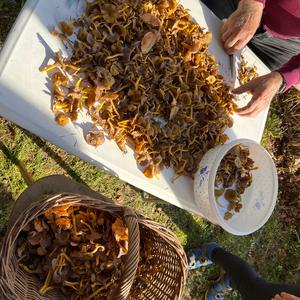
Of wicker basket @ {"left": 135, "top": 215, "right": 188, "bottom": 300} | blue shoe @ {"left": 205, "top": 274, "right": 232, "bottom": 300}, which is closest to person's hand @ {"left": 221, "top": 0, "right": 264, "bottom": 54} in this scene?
wicker basket @ {"left": 135, "top": 215, "right": 188, "bottom": 300}

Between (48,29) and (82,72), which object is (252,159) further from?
(48,29)

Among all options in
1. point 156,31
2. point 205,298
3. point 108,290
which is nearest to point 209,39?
point 156,31

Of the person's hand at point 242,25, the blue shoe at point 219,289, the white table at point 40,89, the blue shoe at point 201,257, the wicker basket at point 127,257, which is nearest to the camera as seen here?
the white table at point 40,89

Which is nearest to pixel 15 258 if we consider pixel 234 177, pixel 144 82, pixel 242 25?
pixel 144 82

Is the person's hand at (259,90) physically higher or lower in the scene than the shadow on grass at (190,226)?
higher

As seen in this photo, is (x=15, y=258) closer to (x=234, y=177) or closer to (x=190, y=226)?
(x=234, y=177)

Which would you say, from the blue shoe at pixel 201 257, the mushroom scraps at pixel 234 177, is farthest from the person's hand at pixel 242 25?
the blue shoe at pixel 201 257

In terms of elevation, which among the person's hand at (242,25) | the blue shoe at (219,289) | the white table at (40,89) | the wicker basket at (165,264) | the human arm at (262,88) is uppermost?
the white table at (40,89)

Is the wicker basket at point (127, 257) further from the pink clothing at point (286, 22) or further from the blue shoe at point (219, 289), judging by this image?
the blue shoe at point (219, 289)
